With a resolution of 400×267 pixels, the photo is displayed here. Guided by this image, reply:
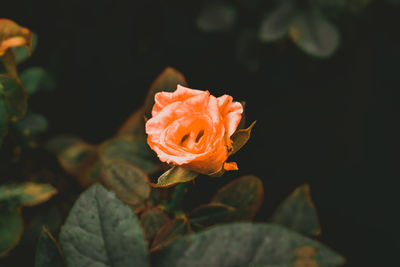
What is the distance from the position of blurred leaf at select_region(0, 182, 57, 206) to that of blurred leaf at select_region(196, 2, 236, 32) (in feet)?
1.96

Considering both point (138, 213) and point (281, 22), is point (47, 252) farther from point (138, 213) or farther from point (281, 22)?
point (281, 22)

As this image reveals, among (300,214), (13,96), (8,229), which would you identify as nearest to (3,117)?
(13,96)

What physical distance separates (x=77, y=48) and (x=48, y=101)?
170mm

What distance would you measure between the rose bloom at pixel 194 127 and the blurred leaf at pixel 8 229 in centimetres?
30

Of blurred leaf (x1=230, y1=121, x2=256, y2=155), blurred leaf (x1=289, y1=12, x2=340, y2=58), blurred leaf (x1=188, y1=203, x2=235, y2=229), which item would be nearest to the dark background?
blurred leaf (x1=289, y1=12, x2=340, y2=58)

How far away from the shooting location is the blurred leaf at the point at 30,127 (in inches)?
26.3

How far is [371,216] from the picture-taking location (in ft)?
3.17

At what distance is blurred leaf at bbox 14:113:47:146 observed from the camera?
2.19 feet

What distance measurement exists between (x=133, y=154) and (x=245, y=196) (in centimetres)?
23

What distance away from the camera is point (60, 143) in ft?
2.65

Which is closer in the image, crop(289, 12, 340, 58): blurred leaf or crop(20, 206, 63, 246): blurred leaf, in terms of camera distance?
crop(20, 206, 63, 246): blurred leaf

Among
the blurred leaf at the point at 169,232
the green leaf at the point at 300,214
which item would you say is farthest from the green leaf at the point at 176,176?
the green leaf at the point at 300,214

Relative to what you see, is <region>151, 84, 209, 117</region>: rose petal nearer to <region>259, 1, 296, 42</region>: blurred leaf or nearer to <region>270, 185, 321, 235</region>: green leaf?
<region>270, 185, 321, 235</region>: green leaf

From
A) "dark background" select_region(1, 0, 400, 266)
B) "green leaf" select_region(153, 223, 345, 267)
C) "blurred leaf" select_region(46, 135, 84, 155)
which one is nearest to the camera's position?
"green leaf" select_region(153, 223, 345, 267)
